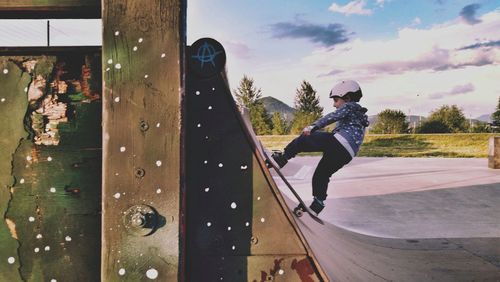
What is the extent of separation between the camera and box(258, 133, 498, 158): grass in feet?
67.9

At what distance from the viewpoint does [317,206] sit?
3.54 m

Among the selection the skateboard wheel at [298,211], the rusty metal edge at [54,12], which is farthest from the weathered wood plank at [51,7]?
the skateboard wheel at [298,211]

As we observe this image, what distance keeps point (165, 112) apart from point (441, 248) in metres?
3.50

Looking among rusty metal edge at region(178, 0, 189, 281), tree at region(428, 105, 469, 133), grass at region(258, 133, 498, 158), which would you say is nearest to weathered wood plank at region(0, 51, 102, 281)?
rusty metal edge at region(178, 0, 189, 281)

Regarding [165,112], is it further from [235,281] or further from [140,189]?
[235,281]

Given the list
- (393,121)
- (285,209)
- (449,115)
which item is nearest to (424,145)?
(393,121)

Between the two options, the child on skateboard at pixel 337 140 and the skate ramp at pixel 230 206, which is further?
the child on skateboard at pixel 337 140

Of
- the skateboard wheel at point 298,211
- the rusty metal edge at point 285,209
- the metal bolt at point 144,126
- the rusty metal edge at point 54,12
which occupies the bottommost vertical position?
the skateboard wheel at point 298,211

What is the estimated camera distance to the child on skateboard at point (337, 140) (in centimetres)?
332

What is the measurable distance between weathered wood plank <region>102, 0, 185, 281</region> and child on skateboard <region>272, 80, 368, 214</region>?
188 cm

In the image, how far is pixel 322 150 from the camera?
3418 millimetres

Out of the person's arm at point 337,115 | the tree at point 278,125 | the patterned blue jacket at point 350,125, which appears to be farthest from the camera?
the tree at point 278,125

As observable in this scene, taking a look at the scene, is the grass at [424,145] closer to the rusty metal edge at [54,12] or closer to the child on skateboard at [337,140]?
the child on skateboard at [337,140]

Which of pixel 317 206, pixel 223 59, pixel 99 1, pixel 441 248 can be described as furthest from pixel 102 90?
pixel 441 248
